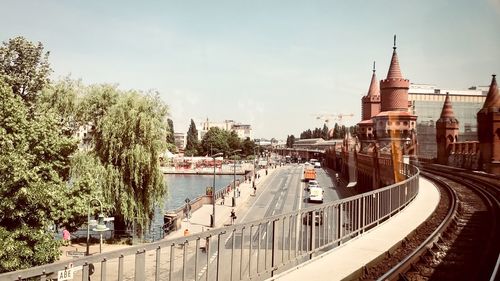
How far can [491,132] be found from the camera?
47.1 meters

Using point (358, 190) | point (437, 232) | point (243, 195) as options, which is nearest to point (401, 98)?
point (358, 190)

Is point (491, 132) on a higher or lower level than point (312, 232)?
higher

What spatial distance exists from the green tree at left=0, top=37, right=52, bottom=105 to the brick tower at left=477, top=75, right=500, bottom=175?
43.2 metres

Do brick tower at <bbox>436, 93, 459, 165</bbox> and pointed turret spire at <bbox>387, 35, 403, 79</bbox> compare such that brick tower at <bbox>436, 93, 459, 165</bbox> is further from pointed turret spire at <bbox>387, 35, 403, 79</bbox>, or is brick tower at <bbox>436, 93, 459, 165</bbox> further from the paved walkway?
the paved walkway

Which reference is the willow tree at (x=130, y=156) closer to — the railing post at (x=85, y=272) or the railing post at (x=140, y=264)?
the railing post at (x=140, y=264)

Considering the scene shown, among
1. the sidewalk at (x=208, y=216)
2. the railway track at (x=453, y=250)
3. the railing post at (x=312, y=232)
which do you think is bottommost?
the sidewalk at (x=208, y=216)

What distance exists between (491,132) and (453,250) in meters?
37.7

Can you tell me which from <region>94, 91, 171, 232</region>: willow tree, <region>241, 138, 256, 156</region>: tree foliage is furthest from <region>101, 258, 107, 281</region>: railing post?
<region>241, 138, 256, 156</region>: tree foliage

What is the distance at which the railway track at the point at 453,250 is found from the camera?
460 inches

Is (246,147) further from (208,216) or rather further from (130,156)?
(130,156)

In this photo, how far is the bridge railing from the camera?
6.06 meters

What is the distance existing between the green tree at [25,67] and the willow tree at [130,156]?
4.34m

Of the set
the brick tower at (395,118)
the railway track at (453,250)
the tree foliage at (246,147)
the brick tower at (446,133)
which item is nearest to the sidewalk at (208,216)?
the railway track at (453,250)

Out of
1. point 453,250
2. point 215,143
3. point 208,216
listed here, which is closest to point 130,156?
point 208,216
